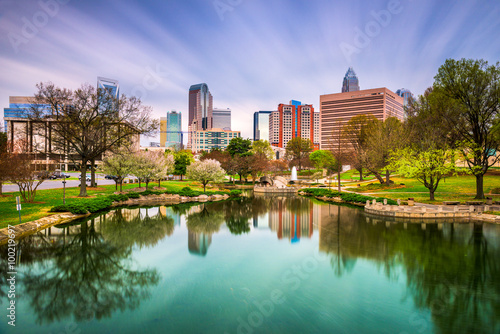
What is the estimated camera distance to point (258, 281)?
36.8ft

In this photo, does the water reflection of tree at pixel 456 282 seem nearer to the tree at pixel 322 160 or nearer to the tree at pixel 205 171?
the tree at pixel 205 171

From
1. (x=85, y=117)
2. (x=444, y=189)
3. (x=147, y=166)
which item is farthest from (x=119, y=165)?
(x=444, y=189)

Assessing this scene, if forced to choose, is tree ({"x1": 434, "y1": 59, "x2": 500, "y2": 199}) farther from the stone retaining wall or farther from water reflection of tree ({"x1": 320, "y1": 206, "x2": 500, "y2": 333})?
the stone retaining wall

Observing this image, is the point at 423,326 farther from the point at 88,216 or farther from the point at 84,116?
the point at 84,116

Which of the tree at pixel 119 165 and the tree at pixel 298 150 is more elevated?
the tree at pixel 298 150

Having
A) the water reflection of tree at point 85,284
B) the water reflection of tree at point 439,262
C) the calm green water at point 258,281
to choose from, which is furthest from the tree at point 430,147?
the water reflection of tree at point 85,284

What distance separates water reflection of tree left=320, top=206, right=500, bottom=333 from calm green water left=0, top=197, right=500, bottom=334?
2.1 inches

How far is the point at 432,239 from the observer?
54.0ft

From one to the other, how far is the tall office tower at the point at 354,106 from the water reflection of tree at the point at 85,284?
131m

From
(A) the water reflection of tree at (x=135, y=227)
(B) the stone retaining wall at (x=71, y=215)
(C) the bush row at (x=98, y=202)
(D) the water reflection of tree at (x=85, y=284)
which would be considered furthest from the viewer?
(C) the bush row at (x=98, y=202)

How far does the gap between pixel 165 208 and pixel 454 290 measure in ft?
87.6

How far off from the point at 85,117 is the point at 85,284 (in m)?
25.8

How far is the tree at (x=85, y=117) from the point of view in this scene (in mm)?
29406

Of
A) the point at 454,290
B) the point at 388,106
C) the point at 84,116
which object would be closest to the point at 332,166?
the point at 84,116
